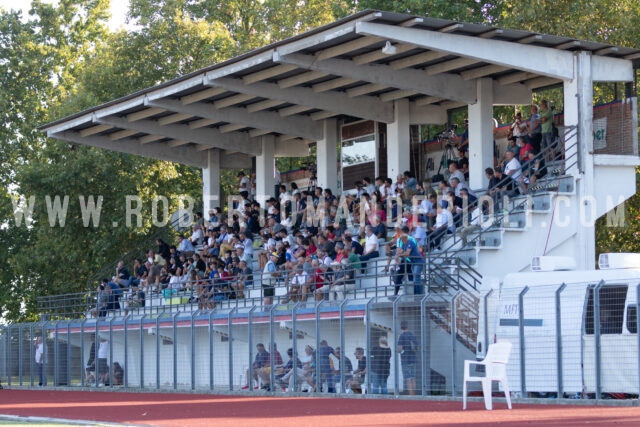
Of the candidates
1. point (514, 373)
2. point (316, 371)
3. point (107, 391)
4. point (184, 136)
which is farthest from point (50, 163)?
point (514, 373)

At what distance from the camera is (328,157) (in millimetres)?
37875

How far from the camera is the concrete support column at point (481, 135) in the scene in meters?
30.9

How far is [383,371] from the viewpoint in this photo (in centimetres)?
2364

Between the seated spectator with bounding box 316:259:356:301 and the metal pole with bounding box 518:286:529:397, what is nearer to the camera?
the metal pole with bounding box 518:286:529:397

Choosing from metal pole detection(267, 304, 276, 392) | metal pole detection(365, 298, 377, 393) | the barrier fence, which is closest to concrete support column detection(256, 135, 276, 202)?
the barrier fence

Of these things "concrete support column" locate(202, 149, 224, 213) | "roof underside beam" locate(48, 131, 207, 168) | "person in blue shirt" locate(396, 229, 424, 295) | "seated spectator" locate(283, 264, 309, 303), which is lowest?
"seated spectator" locate(283, 264, 309, 303)

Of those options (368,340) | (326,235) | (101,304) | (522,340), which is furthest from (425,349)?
(101,304)

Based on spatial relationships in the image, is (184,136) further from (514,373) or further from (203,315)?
(514,373)

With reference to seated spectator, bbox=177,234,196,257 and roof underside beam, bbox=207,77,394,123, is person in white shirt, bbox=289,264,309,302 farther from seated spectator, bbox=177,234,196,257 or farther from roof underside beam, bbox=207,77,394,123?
seated spectator, bbox=177,234,196,257

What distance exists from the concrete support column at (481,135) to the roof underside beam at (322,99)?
361 cm

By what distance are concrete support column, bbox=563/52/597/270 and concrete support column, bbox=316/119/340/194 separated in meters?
10.4

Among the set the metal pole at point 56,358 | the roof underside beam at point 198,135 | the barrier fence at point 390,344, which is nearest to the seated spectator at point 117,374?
the barrier fence at point 390,344

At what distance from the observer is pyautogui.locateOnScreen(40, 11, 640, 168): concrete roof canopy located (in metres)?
27.2

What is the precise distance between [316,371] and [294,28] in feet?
121
